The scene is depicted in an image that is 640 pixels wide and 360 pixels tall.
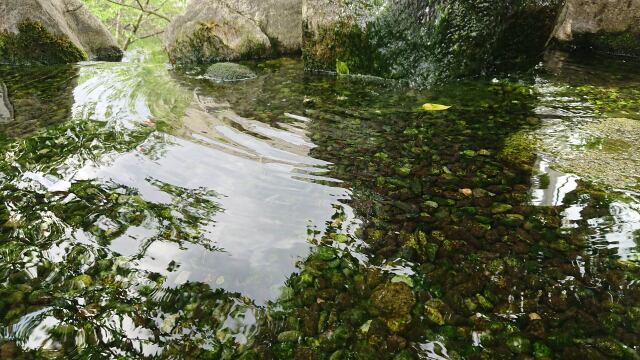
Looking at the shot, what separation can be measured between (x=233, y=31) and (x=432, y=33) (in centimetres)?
516

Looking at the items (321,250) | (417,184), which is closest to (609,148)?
(417,184)

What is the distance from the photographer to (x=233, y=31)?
9914mm

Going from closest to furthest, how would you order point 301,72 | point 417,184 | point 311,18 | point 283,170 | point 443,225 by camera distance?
point 443,225
point 417,184
point 283,170
point 311,18
point 301,72

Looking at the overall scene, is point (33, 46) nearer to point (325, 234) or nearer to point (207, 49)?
point (207, 49)

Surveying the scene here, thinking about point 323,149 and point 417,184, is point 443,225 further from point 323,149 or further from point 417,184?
point 323,149

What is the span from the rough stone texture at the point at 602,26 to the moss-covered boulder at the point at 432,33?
2.47m

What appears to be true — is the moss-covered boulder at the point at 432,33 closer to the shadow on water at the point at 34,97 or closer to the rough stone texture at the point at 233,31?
the rough stone texture at the point at 233,31

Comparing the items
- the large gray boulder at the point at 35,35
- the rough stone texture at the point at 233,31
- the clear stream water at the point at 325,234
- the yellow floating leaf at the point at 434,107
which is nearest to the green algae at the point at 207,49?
the rough stone texture at the point at 233,31

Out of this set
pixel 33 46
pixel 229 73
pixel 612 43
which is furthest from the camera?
pixel 33 46

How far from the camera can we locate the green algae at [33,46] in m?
10.5

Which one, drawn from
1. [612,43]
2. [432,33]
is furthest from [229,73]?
[612,43]

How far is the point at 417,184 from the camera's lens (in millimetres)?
3797

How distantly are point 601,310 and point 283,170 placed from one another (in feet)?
9.19

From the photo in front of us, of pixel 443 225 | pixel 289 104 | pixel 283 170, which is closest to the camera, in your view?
pixel 443 225
